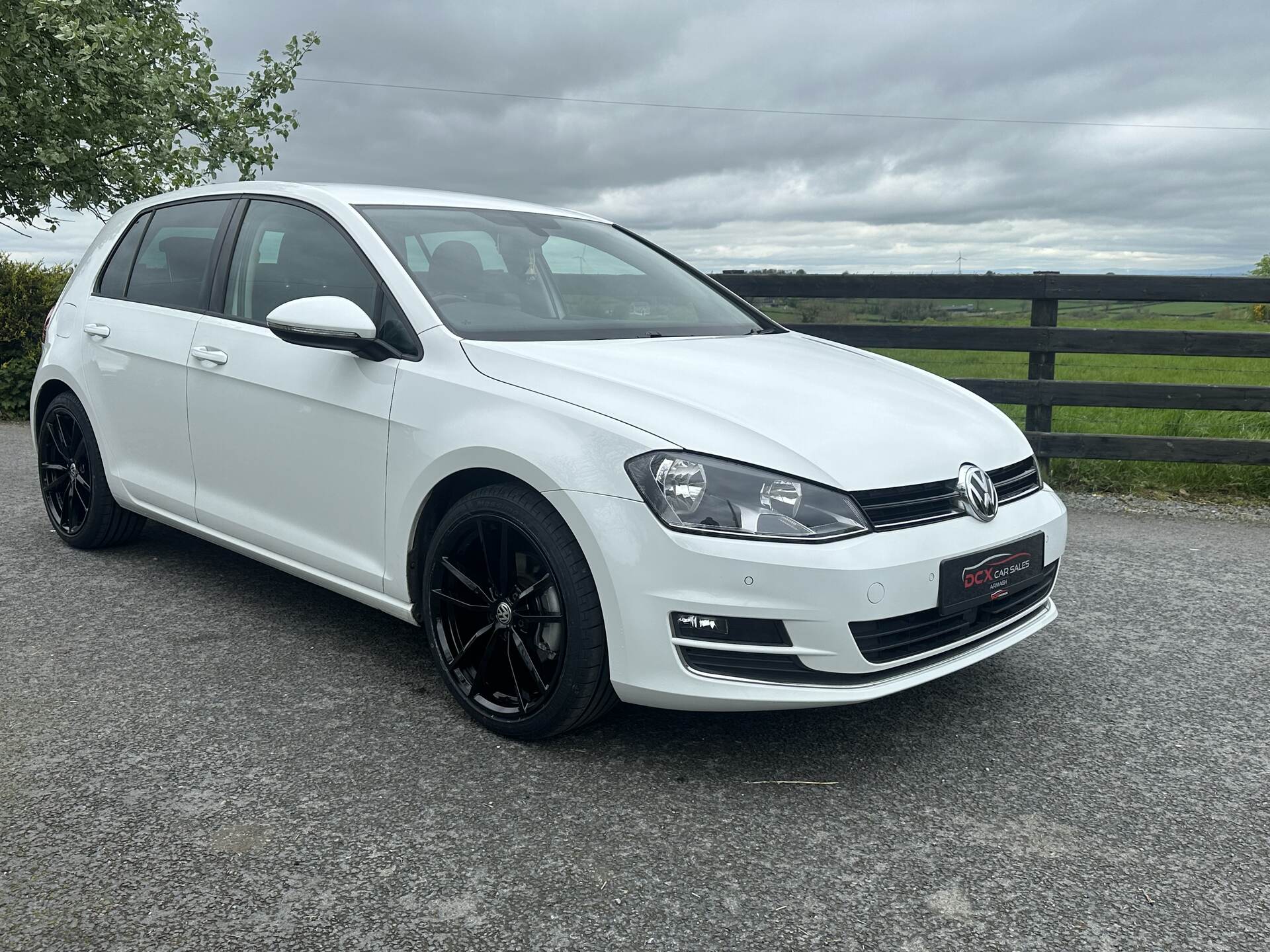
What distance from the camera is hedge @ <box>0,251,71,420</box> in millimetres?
9773

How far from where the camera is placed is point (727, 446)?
2.77 m

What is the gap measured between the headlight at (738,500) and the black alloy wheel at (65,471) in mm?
3278

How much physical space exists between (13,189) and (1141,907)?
11566mm

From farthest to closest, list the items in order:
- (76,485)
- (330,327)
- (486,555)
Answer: (76,485), (330,327), (486,555)

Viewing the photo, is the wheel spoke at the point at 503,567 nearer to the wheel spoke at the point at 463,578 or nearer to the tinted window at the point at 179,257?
the wheel spoke at the point at 463,578

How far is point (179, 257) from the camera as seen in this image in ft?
14.7

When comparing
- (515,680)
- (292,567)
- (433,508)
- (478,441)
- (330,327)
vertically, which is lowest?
(515,680)

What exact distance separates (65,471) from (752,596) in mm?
3875

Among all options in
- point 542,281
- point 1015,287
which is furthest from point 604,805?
point 1015,287

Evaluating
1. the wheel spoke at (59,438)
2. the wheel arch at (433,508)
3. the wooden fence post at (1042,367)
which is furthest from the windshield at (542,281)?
the wooden fence post at (1042,367)

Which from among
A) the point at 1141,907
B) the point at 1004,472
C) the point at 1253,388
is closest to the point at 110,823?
the point at 1141,907

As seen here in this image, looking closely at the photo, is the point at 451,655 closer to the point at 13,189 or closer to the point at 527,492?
the point at 527,492

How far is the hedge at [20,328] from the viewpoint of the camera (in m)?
9.77

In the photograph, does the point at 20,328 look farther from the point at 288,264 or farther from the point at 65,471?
the point at 288,264
